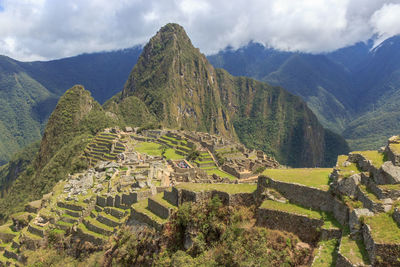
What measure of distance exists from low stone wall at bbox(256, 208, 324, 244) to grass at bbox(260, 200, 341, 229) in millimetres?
199

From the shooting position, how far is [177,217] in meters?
17.6

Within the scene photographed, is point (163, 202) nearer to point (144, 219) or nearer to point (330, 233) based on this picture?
point (144, 219)

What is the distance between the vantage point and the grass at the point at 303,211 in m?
12.3

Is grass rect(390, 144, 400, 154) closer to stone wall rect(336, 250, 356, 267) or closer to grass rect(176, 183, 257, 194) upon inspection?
stone wall rect(336, 250, 356, 267)

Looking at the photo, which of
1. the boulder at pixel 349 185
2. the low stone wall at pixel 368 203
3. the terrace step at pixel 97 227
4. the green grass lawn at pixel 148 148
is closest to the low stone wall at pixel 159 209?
the terrace step at pixel 97 227

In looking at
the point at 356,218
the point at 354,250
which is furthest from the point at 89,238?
the point at 356,218

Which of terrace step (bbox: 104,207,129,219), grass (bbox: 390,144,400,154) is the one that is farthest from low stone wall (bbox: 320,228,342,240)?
terrace step (bbox: 104,207,129,219)

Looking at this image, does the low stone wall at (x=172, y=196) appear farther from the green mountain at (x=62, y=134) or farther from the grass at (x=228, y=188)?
the green mountain at (x=62, y=134)

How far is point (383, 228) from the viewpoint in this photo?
31.3 feet

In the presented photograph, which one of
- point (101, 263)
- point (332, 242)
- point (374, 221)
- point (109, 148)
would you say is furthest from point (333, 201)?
point (109, 148)

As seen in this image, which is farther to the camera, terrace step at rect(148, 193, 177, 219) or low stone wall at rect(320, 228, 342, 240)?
terrace step at rect(148, 193, 177, 219)

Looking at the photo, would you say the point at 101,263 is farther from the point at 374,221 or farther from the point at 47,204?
the point at 374,221

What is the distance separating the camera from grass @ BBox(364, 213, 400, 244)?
8.96m

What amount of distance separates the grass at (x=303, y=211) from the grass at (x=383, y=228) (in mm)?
2084
